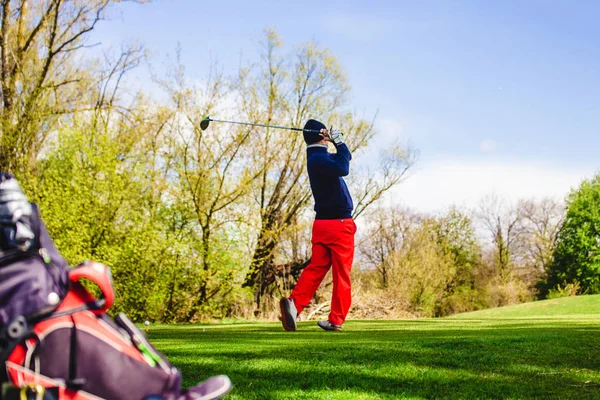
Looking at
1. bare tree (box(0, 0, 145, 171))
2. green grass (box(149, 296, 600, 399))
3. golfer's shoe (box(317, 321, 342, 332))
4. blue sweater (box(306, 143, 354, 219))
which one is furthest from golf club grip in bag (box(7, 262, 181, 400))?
bare tree (box(0, 0, 145, 171))

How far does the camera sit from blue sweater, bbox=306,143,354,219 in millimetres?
7211

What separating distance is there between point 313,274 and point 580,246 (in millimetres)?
43734

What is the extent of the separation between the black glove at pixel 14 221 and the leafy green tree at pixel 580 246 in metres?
47.1

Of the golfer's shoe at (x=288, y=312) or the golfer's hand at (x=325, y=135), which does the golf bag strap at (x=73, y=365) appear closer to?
the golfer's shoe at (x=288, y=312)

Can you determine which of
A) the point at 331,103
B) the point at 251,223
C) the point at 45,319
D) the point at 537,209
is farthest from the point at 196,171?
the point at 537,209

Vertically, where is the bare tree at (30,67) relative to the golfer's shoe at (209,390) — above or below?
above

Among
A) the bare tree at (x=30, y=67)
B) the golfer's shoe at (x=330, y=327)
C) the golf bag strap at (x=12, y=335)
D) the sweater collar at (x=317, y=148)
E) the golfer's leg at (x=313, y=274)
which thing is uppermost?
A: the bare tree at (x=30, y=67)

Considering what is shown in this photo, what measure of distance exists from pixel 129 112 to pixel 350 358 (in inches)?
813

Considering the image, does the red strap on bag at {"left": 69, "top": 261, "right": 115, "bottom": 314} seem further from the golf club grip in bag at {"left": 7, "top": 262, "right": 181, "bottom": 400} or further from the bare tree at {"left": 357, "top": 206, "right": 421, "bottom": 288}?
the bare tree at {"left": 357, "top": 206, "right": 421, "bottom": 288}

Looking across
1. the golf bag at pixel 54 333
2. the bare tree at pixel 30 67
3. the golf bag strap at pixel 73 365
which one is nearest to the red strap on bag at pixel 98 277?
the golf bag at pixel 54 333

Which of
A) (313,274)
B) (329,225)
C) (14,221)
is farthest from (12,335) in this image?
(313,274)

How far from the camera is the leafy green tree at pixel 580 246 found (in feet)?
149

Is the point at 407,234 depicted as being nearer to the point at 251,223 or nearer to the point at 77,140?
the point at 251,223

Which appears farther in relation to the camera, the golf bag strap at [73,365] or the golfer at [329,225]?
the golfer at [329,225]
